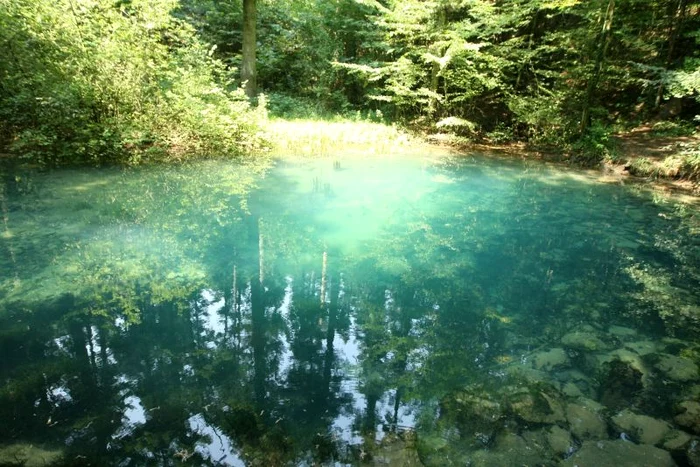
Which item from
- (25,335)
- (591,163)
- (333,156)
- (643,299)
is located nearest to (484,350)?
(643,299)

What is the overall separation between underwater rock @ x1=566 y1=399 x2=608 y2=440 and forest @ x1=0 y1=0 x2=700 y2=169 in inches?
338

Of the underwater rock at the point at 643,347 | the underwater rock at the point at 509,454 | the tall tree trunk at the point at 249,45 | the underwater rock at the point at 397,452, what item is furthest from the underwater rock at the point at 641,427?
the tall tree trunk at the point at 249,45

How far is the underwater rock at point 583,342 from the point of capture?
4.18 metres

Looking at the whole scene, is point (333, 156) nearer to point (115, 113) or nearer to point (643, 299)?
point (115, 113)

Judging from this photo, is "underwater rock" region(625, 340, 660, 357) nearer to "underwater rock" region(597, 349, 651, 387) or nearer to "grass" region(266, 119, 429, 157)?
"underwater rock" region(597, 349, 651, 387)

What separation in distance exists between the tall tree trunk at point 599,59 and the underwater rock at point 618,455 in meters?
11.8

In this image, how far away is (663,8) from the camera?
12727 millimetres

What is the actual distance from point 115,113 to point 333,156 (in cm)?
553

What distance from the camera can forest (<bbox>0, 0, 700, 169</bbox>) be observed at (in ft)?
29.6

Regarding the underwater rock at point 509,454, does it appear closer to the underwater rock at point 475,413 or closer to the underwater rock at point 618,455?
the underwater rock at point 475,413

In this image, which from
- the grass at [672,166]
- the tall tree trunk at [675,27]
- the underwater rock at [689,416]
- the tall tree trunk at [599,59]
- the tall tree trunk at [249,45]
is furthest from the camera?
the tall tree trunk at [249,45]

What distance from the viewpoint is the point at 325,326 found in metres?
4.34

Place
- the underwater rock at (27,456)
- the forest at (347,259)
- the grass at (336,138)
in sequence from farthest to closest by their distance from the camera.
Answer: the grass at (336,138) < the forest at (347,259) < the underwater rock at (27,456)

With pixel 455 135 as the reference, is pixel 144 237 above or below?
below
